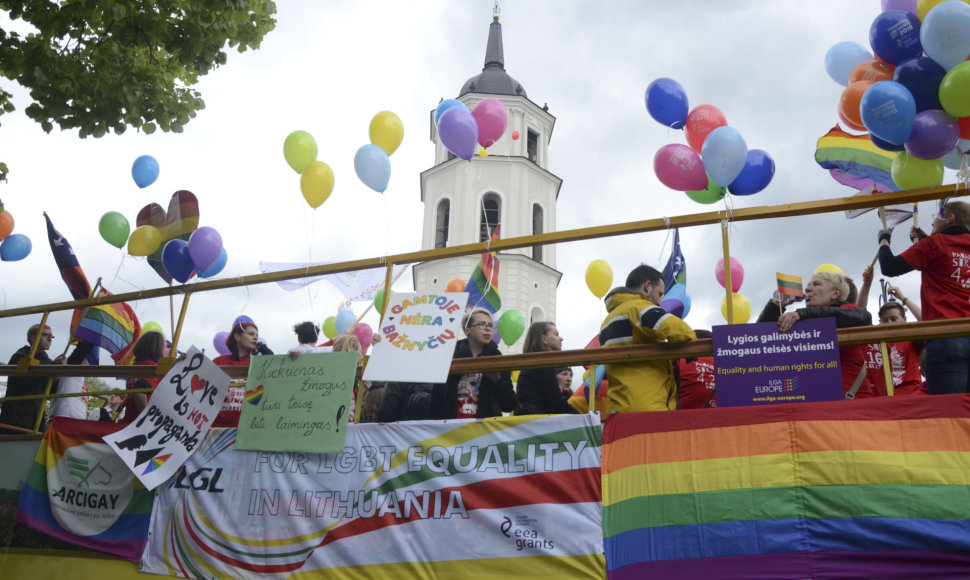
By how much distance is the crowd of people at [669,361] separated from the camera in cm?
445

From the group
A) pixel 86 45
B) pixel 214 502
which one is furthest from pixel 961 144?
pixel 86 45

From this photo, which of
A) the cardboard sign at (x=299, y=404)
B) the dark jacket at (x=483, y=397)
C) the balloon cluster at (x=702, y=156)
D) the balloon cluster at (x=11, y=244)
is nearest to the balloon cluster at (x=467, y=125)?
the balloon cluster at (x=702, y=156)

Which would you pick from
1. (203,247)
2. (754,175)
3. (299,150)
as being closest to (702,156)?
(754,175)

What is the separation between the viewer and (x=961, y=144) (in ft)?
17.1

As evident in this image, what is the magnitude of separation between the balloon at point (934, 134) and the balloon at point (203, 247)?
19.9 feet

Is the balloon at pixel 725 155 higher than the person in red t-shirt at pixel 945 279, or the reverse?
the balloon at pixel 725 155

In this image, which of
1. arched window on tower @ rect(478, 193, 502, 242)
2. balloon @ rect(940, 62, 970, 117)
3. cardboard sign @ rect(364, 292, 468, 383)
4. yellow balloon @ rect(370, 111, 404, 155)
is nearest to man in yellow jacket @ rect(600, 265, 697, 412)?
cardboard sign @ rect(364, 292, 468, 383)

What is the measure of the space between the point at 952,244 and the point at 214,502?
5.27m

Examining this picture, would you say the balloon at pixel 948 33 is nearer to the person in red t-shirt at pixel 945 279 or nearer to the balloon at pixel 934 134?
the balloon at pixel 934 134

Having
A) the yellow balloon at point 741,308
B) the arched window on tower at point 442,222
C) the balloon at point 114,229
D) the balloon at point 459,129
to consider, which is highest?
the arched window on tower at point 442,222

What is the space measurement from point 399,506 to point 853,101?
4708mm

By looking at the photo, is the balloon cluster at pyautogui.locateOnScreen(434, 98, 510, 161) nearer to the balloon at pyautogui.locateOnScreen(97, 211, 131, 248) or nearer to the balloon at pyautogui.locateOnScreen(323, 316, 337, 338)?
the balloon at pyautogui.locateOnScreen(97, 211, 131, 248)

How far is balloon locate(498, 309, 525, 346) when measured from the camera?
41.2 ft

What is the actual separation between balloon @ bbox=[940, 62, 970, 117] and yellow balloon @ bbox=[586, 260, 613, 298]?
18.7ft
